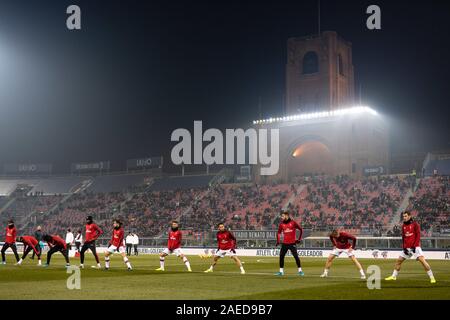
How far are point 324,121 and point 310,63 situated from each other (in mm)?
11470

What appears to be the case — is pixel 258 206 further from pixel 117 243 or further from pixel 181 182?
pixel 117 243

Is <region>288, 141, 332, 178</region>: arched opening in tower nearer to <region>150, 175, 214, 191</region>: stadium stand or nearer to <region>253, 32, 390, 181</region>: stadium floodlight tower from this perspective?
<region>253, 32, 390, 181</region>: stadium floodlight tower

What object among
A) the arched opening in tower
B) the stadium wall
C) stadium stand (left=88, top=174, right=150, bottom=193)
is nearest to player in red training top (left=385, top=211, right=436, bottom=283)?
the stadium wall

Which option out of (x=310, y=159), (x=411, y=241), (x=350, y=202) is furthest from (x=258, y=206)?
(x=411, y=241)

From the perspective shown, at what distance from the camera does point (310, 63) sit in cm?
7894

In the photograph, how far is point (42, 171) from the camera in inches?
3686

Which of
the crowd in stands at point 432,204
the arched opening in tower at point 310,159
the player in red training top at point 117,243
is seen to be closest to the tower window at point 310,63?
the arched opening in tower at point 310,159

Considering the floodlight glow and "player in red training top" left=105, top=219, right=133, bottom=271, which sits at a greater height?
the floodlight glow

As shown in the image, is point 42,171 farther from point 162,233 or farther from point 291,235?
point 291,235

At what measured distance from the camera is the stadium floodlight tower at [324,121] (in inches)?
2761

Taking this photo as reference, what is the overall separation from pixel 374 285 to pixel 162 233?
4562 cm

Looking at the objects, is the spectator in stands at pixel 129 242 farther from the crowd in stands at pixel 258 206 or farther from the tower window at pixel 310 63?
the tower window at pixel 310 63

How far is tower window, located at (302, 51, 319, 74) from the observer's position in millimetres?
78375
